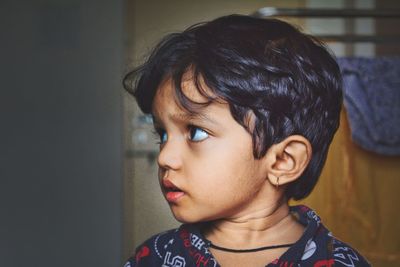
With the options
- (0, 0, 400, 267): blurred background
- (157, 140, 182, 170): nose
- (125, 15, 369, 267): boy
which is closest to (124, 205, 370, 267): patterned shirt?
(125, 15, 369, 267): boy

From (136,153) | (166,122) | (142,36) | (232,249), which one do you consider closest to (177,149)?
(166,122)

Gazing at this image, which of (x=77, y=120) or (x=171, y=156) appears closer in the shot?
(x=171, y=156)

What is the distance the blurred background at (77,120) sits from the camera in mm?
1193

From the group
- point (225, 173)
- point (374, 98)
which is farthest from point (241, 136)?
point (374, 98)

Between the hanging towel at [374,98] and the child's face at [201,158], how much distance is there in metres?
0.64

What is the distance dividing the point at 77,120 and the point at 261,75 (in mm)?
795

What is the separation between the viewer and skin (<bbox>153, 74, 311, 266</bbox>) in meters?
0.59

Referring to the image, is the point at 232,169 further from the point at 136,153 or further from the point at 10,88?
the point at 10,88

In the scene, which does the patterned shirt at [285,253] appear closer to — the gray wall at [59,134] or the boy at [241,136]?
the boy at [241,136]

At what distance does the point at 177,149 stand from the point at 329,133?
0.62ft

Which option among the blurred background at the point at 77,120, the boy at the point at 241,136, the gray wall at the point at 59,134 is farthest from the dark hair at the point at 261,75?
the gray wall at the point at 59,134

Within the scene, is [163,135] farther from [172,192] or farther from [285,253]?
[285,253]

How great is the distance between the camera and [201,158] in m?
0.59

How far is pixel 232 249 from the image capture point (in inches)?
25.0
